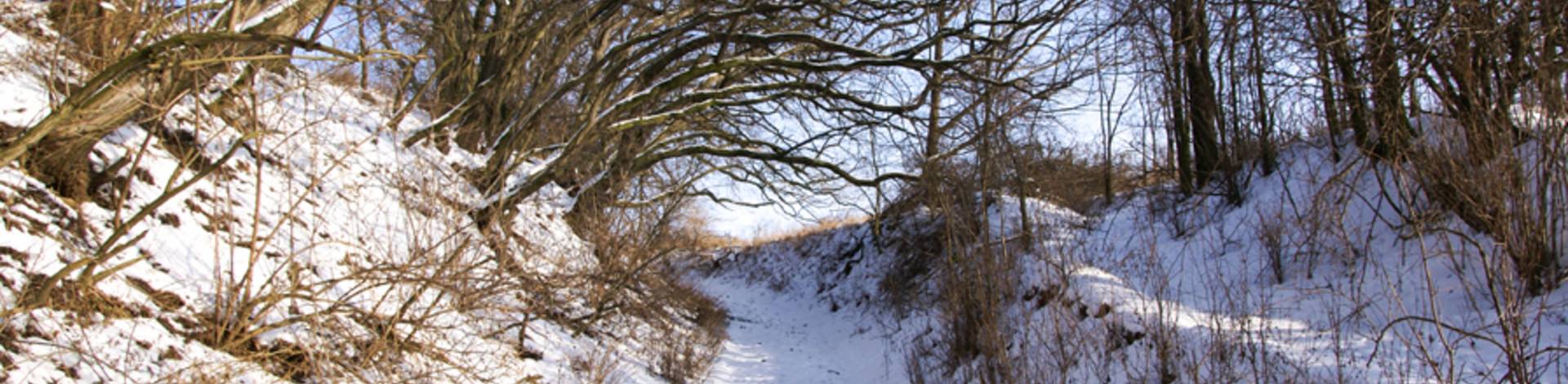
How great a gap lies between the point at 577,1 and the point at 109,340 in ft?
17.6

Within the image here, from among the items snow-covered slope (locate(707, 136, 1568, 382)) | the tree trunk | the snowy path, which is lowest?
the snowy path

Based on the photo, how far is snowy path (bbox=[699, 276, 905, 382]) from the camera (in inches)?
Answer: 308

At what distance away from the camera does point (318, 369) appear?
147 inches

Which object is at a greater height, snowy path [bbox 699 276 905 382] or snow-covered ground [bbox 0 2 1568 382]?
snow-covered ground [bbox 0 2 1568 382]

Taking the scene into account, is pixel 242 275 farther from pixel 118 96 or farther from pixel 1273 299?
pixel 1273 299

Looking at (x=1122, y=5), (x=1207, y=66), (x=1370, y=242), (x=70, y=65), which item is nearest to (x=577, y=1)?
(x=70, y=65)

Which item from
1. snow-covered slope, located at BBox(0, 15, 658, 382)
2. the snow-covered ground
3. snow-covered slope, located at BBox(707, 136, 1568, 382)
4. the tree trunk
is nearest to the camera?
the tree trunk

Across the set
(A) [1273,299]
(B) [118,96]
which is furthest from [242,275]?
(A) [1273,299]

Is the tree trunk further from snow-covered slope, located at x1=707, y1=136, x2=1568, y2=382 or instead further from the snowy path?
the snowy path

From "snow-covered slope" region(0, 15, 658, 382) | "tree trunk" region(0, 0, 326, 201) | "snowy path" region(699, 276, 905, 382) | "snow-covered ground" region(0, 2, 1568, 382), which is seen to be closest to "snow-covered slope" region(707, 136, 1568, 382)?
"snow-covered ground" region(0, 2, 1568, 382)

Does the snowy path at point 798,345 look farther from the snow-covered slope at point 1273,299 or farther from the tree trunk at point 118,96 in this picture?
the tree trunk at point 118,96

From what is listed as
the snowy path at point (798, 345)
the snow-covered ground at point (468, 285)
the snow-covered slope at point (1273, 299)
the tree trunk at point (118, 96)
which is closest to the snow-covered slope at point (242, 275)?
the snow-covered ground at point (468, 285)

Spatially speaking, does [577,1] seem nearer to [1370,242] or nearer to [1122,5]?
[1122,5]

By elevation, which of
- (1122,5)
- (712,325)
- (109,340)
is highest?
(1122,5)
